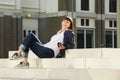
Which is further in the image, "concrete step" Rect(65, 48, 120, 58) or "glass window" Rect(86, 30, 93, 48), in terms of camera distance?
"glass window" Rect(86, 30, 93, 48)

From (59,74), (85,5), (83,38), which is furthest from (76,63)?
(85,5)

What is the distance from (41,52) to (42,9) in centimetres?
3004

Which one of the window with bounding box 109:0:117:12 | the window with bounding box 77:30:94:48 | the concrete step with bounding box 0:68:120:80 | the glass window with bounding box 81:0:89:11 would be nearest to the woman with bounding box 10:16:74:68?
the concrete step with bounding box 0:68:120:80

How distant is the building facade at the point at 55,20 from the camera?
118ft

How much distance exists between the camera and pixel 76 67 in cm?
812

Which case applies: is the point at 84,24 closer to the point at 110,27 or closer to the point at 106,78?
the point at 110,27

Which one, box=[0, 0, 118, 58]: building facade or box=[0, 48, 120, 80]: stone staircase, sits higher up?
box=[0, 0, 118, 58]: building facade

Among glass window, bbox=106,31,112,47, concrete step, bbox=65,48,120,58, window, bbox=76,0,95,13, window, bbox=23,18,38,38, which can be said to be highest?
window, bbox=76,0,95,13

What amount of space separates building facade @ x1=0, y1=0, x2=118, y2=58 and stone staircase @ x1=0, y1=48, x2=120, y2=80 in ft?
88.6

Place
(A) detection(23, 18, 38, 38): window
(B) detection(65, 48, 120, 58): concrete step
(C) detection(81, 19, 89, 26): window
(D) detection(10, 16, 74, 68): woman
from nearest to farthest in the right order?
(B) detection(65, 48, 120, 58): concrete step
(D) detection(10, 16, 74, 68): woman
(A) detection(23, 18, 38, 38): window
(C) detection(81, 19, 89, 26): window

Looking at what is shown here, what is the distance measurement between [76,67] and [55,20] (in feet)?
96.6

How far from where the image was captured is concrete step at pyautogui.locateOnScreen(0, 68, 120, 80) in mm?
7102

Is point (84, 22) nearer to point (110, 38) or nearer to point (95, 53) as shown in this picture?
point (110, 38)

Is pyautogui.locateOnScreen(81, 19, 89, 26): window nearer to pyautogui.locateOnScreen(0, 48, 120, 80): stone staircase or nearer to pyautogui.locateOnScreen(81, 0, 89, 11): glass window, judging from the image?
pyautogui.locateOnScreen(81, 0, 89, 11): glass window
